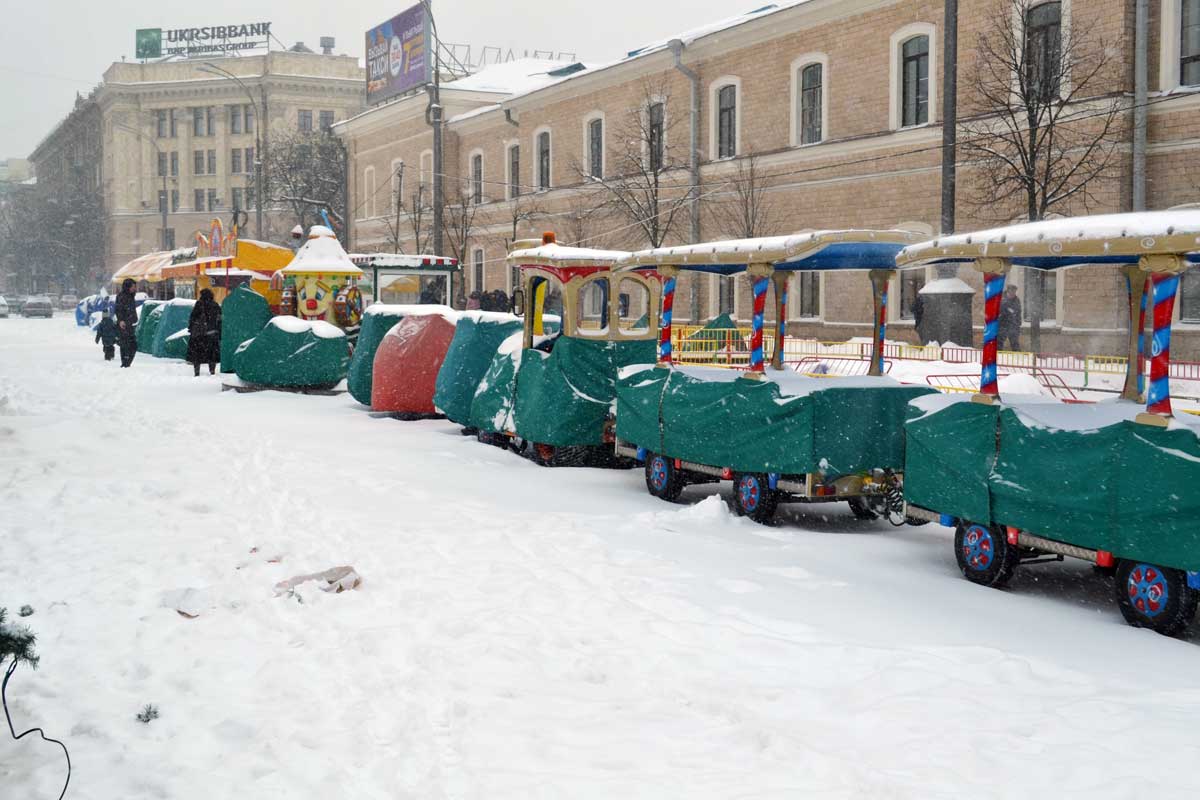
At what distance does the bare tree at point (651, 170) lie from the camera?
34188 mm

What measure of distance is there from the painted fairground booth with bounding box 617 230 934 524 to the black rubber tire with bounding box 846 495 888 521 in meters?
0.01

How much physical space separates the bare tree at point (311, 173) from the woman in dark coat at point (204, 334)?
4082 cm

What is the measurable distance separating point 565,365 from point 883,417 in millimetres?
4316

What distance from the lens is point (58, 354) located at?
31.4m

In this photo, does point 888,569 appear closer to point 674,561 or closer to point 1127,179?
point 674,561

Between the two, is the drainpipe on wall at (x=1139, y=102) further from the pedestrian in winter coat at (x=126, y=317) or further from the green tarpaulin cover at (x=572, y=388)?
the pedestrian in winter coat at (x=126, y=317)

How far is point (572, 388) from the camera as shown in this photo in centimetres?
1326

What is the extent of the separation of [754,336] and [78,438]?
7.43 metres

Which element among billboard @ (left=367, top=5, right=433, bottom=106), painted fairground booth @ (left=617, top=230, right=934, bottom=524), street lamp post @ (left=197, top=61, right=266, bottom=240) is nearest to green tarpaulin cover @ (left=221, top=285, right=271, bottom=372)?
painted fairground booth @ (left=617, top=230, right=934, bottom=524)

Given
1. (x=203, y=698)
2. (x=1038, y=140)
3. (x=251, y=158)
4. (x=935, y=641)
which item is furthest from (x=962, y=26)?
(x=251, y=158)

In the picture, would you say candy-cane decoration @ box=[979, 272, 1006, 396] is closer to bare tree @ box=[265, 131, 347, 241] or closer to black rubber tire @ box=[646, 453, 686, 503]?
black rubber tire @ box=[646, 453, 686, 503]

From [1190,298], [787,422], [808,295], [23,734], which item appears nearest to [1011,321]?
[1190,298]

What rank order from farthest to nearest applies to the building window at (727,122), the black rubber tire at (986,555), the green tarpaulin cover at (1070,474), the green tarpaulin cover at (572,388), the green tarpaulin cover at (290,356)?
the building window at (727,122) < the green tarpaulin cover at (290,356) < the green tarpaulin cover at (572,388) < the black rubber tire at (986,555) < the green tarpaulin cover at (1070,474)

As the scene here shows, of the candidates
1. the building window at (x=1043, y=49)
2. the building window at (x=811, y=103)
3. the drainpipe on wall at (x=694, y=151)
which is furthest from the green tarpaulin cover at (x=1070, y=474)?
the drainpipe on wall at (x=694, y=151)
